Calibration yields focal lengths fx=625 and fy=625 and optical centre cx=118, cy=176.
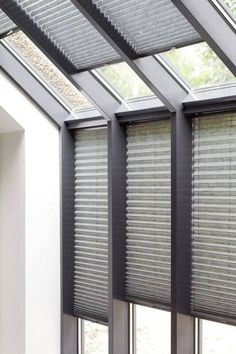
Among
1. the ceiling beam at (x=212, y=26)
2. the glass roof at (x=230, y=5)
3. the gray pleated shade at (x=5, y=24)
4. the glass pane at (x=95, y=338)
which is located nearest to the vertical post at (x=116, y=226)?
the glass pane at (x=95, y=338)

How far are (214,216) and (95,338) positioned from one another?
7.55 feet

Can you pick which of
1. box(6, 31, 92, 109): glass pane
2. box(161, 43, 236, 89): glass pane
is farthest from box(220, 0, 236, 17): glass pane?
box(6, 31, 92, 109): glass pane

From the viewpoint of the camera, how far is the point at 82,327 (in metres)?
6.48

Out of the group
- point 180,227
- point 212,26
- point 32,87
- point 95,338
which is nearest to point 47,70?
point 32,87

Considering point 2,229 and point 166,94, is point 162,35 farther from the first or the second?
point 2,229

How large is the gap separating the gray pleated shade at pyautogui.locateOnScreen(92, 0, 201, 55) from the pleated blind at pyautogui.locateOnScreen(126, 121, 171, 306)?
3.03 feet

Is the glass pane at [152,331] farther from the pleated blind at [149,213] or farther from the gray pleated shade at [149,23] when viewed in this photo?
the gray pleated shade at [149,23]

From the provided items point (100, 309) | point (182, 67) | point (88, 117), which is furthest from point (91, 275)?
point (182, 67)

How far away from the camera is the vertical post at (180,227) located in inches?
192

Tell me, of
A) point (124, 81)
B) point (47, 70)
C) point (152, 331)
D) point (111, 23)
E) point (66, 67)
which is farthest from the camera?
point (47, 70)

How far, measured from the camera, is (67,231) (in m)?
6.37

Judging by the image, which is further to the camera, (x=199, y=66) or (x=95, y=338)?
(x=95, y=338)

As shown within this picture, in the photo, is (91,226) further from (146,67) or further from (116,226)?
(146,67)

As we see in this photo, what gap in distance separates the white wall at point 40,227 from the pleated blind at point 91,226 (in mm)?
225
